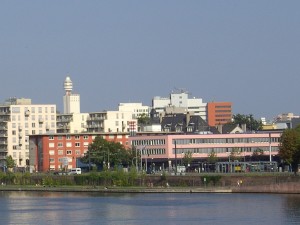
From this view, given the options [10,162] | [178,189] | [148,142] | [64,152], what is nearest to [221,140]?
[148,142]

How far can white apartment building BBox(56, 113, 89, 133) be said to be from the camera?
191125mm

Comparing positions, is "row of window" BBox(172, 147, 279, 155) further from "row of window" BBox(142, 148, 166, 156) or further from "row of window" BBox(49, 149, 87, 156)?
"row of window" BBox(49, 149, 87, 156)

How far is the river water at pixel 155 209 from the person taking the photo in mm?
80938

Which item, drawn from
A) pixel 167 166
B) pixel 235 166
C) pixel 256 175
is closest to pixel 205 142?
pixel 167 166

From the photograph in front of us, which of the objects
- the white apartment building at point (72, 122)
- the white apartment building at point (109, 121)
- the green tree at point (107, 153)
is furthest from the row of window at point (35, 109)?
the green tree at point (107, 153)

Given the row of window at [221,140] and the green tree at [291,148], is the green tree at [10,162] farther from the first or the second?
the green tree at [291,148]

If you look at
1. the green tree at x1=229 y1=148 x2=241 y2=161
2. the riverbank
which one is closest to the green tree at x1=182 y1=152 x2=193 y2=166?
the green tree at x1=229 y1=148 x2=241 y2=161

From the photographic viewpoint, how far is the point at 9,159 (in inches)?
6575

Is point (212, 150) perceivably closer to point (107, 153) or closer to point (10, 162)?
point (107, 153)

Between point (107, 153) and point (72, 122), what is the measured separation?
1692 inches

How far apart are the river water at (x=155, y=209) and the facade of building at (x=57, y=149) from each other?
4909 centimetres

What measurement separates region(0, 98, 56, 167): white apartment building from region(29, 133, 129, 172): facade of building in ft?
39.4

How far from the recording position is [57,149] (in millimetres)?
161875

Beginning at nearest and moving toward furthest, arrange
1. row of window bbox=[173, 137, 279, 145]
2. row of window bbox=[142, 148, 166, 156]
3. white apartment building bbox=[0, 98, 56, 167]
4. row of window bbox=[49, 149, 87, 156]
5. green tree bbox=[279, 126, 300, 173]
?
green tree bbox=[279, 126, 300, 173] < row of window bbox=[173, 137, 279, 145] < row of window bbox=[142, 148, 166, 156] < row of window bbox=[49, 149, 87, 156] < white apartment building bbox=[0, 98, 56, 167]
